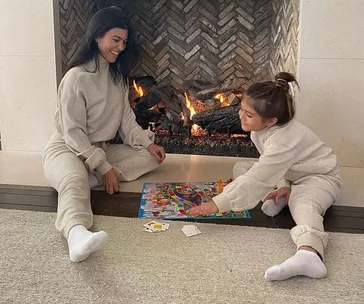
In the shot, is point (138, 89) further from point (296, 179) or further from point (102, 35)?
point (296, 179)

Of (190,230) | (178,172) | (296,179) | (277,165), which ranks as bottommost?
(178,172)

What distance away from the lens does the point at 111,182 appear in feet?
5.93

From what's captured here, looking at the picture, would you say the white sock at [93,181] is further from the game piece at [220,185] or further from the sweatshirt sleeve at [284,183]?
the sweatshirt sleeve at [284,183]

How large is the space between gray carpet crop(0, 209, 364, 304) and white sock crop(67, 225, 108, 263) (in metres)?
0.04

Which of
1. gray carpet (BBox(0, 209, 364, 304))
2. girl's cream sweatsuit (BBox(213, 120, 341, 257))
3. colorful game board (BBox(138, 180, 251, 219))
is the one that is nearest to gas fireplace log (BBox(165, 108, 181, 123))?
colorful game board (BBox(138, 180, 251, 219))

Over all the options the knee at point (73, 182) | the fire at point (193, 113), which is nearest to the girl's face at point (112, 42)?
the knee at point (73, 182)

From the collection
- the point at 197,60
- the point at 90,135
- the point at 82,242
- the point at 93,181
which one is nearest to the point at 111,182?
the point at 93,181

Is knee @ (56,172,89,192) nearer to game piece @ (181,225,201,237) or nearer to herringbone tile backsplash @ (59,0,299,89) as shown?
game piece @ (181,225,201,237)

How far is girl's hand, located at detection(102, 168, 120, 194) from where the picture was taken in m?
1.81

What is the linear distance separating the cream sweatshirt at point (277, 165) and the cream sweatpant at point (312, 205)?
0.03 metres

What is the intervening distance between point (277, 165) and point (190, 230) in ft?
→ 1.15

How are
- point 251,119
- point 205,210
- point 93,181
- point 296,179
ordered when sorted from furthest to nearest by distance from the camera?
1. point 93,181
2. point 296,179
3. point 251,119
4. point 205,210

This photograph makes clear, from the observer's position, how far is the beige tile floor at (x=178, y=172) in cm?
187

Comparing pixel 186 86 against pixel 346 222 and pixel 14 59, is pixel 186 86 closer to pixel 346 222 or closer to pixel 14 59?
pixel 14 59
